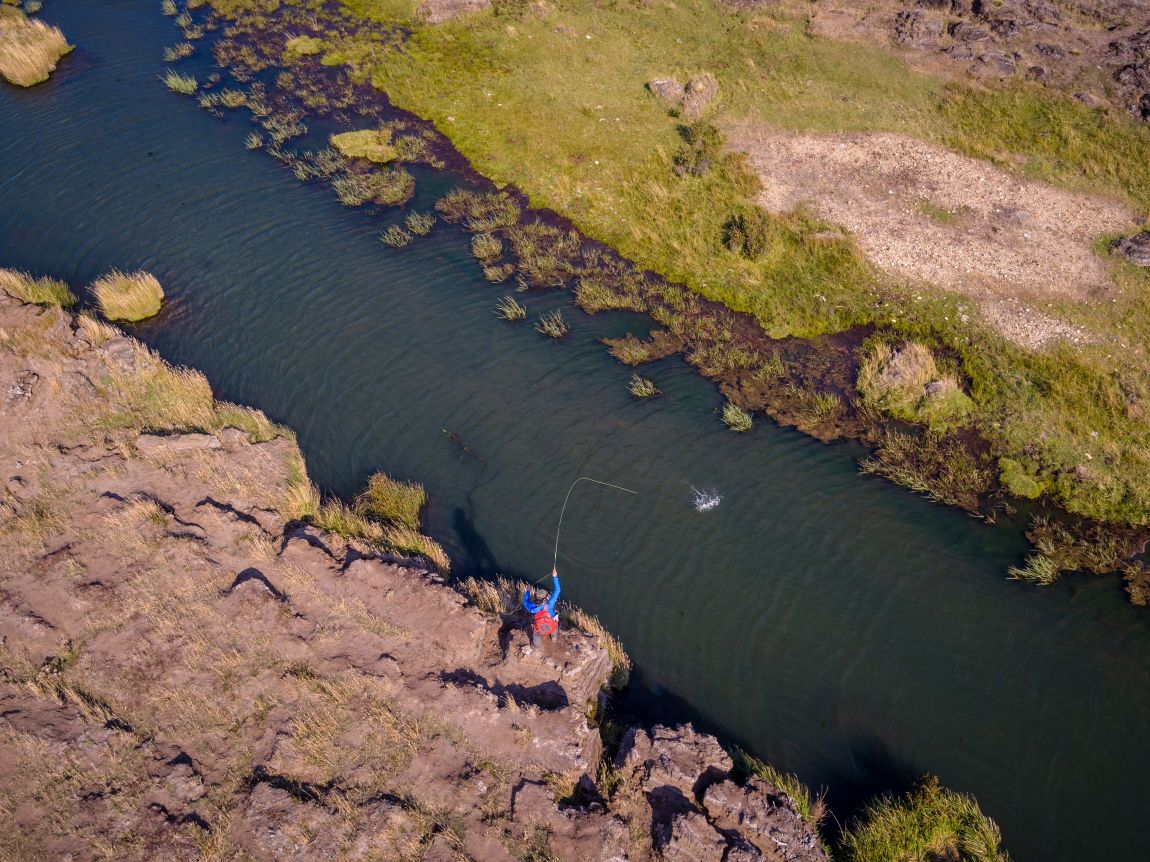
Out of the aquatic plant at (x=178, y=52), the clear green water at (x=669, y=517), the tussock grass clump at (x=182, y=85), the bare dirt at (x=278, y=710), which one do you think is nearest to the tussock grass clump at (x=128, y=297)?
the clear green water at (x=669, y=517)

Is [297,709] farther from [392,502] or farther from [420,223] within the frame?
[420,223]

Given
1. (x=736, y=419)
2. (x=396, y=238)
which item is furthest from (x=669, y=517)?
(x=396, y=238)

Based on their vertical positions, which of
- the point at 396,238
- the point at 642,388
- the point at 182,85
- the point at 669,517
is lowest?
the point at 669,517

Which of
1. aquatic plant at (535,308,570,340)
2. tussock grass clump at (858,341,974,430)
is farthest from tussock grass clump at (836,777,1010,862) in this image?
aquatic plant at (535,308,570,340)

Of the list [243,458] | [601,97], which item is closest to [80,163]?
[243,458]

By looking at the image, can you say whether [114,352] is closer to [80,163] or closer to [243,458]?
[243,458]

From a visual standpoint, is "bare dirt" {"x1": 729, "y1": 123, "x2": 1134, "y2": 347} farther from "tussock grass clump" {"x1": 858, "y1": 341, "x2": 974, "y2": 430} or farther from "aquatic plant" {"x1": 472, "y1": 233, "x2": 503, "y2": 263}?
"aquatic plant" {"x1": 472, "y1": 233, "x2": 503, "y2": 263}
